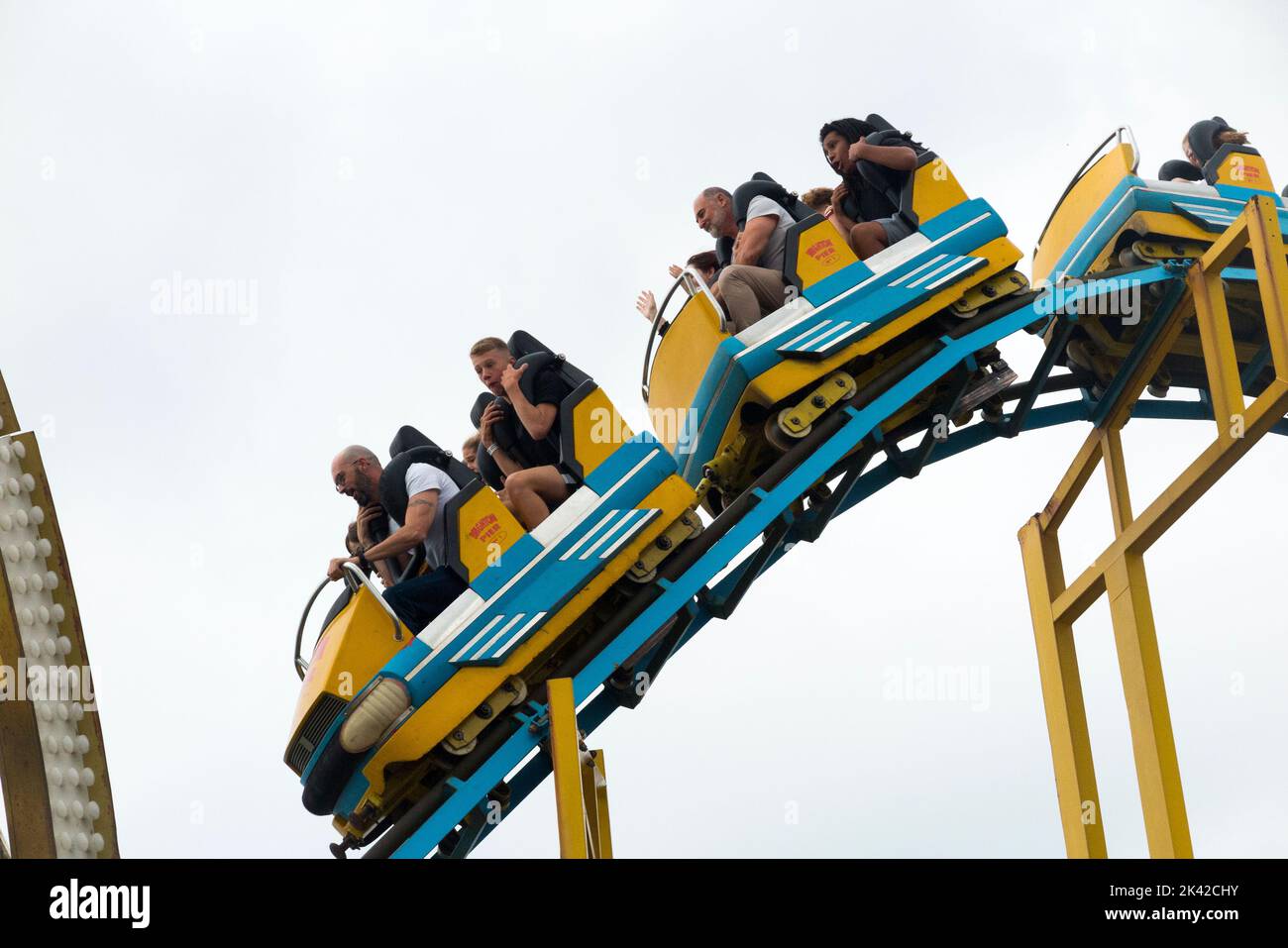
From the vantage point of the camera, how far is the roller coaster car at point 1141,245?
7.47 m

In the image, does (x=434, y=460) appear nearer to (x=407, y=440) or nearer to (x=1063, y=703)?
(x=407, y=440)

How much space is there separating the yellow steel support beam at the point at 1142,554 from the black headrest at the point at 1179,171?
1.24m

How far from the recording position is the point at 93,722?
4887 millimetres

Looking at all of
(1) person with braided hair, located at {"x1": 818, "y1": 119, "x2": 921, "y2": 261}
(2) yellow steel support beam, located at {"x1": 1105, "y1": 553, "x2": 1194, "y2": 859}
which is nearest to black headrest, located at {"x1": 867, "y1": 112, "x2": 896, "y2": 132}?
(1) person with braided hair, located at {"x1": 818, "y1": 119, "x2": 921, "y2": 261}

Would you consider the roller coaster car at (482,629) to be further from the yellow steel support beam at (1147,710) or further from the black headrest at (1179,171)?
the black headrest at (1179,171)

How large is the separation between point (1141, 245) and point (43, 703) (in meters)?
4.95

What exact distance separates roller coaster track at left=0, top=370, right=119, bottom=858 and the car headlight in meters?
1.25

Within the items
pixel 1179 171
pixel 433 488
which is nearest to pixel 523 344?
pixel 433 488

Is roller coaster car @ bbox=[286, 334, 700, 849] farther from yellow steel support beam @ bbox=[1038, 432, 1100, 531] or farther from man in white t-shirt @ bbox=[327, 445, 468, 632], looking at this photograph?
yellow steel support beam @ bbox=[1038, 432, 1100, 531]

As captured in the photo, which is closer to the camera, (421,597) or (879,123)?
(421,597)

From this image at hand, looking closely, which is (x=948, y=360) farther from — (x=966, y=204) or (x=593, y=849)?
(x=593, y=849)

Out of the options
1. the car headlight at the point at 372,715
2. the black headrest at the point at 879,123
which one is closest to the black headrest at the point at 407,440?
the car headlight at the point at 372,715

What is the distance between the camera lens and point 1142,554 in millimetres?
6918
